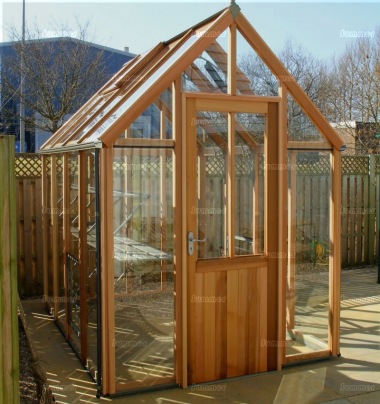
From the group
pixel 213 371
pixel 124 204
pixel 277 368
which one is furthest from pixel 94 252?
pixel 277 368

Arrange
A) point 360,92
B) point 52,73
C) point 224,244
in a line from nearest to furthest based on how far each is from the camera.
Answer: point 224,244
point 52,73
point 360,92

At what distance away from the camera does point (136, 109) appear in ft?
13.9

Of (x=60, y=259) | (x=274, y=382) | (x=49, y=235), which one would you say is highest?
(x=49, y=235)

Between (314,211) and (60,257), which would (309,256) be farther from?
(60,257)

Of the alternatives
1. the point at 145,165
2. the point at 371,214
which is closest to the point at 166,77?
the point at 145,165

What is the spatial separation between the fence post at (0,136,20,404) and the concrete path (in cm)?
187

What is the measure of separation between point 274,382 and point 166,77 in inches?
109

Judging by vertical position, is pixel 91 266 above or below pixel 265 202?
below

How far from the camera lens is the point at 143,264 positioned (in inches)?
182

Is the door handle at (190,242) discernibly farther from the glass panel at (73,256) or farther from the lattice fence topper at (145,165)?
the glass panel at (73,256)

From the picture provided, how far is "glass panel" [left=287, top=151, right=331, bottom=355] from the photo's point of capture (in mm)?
4984

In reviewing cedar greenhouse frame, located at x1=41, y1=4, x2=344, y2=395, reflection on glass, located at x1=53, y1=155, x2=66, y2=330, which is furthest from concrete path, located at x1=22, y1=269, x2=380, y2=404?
reflection on glass, located at x1=53, y1=155, x2=66, y2=330

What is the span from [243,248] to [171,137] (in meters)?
1.17

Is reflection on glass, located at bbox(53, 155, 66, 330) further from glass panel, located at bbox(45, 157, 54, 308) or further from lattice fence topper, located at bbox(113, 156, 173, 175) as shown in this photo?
lattice fence topper, located at bbox(113, 156, 173, 175)
